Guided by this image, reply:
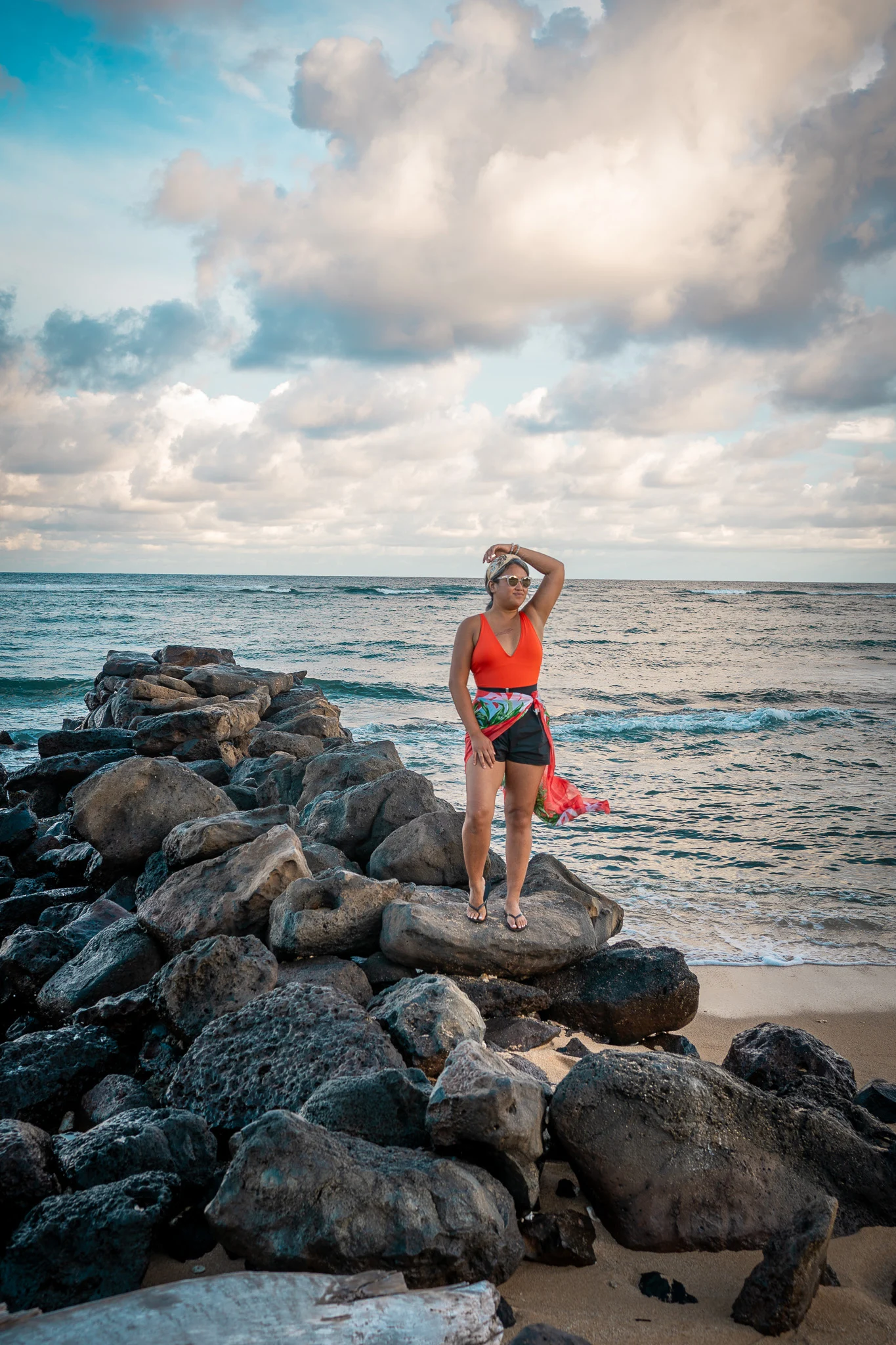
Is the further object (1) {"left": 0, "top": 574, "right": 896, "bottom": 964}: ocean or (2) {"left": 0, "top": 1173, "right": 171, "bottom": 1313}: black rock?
(1) {"left": 0, "top": 574, "right": 896, "bottom": 964}: ocean

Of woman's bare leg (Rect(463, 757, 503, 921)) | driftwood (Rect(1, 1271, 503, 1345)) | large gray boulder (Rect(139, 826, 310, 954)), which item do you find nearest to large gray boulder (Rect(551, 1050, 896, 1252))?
driftwood (Rect(1, 1271, 503, 1345))

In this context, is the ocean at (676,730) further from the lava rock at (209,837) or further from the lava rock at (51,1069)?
the lava rock at (51,1069)

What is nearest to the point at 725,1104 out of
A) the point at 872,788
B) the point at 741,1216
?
the point at 741,1216

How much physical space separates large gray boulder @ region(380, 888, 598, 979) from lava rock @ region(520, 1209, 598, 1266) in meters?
2.01

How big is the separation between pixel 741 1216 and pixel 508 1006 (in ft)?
6.69

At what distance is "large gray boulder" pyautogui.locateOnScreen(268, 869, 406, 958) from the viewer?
489 centimetres

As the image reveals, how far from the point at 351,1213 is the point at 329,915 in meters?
2.43

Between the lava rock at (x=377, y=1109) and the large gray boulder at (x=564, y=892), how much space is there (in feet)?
7.86

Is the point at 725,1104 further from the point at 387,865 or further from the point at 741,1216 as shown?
the point at 387,865

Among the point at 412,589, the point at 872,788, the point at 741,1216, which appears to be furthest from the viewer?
the point at 412,589

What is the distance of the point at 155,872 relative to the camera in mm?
6363

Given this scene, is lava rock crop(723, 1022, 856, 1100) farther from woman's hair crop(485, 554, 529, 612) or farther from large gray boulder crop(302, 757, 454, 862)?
large gray boulder crop(302, 757, 454, 862)

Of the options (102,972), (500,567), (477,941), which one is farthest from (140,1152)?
(500,567)

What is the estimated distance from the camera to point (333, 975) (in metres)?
4.68
